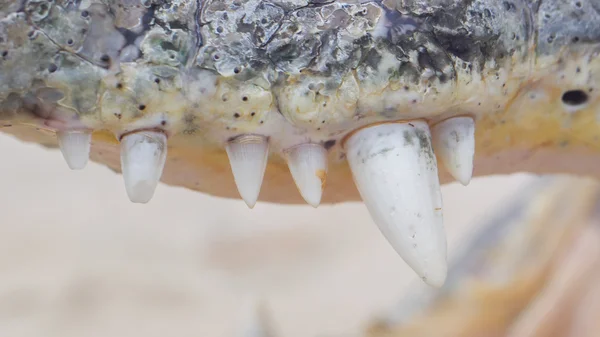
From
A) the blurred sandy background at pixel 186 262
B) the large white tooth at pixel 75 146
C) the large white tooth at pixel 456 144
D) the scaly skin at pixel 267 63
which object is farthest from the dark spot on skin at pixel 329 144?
the blurred sandy background at pixel 186 262

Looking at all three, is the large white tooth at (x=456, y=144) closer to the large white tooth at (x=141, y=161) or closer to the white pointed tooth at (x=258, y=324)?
the large white tooth at (x=141, y=161)

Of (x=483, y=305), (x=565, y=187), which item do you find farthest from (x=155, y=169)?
(x=565, y=187)

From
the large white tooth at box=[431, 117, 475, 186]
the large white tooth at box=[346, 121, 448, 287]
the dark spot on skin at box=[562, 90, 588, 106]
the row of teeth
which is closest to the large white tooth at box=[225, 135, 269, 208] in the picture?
the row of teeth

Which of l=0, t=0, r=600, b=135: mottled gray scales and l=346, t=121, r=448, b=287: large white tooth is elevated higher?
l=0, t=0, r=600, b=135: mottled gray scales

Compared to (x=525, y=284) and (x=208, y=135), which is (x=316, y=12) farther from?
(x=525, y=284)

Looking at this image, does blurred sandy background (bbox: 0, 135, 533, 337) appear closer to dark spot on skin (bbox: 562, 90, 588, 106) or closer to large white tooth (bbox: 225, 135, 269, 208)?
dark spot on skin (bbox: 562, 90, 588, 106)

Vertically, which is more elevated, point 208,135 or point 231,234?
point 231,234

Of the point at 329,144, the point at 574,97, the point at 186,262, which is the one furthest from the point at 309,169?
the point at 186,262
